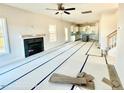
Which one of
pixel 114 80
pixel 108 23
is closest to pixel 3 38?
pixel 114 80

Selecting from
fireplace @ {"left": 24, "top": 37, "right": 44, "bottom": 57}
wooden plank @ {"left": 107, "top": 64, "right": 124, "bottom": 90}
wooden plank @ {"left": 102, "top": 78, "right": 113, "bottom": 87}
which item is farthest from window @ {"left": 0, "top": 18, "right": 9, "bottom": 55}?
wooden plank @ {"left": 107, "top": 64, "right": 124, "bottom": 90}

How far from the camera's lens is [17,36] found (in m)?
5.65

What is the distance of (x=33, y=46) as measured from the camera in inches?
272

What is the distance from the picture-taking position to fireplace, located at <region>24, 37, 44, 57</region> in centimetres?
629

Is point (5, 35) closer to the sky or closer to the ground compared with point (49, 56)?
closer to the sky

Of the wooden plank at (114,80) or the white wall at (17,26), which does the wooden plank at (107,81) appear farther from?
the white wall at (17,26)

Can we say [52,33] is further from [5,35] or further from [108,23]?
[5,35]

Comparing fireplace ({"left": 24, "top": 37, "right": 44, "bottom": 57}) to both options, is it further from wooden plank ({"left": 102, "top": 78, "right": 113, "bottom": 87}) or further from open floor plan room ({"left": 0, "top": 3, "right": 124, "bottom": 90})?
wooden plank ({"left": 102, "top": 78, "right": 113, "bottom": 87})

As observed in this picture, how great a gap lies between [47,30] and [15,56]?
349 centimetres

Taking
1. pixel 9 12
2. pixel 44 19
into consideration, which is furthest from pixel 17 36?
pixel 44 19

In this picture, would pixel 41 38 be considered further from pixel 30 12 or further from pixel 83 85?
pixel 83 85

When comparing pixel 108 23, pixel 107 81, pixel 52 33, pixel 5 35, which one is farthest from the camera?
pixel 52 33

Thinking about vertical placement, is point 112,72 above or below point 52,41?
below

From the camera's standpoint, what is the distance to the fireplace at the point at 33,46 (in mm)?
6291
